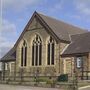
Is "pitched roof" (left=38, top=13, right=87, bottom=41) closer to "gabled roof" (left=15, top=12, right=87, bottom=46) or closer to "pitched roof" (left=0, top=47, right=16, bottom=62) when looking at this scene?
"gabled roof" (left=15, top=12, right=87, bottom=46)

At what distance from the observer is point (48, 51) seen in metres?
56.5

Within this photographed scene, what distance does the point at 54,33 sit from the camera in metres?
54.9

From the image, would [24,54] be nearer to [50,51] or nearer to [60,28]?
[50,51]

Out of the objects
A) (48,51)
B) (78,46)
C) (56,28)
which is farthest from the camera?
(56,28)

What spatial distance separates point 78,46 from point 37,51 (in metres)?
8.55

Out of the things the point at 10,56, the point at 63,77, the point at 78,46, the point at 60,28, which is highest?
the point at 60,28

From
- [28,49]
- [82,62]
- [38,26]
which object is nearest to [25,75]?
[28,49]

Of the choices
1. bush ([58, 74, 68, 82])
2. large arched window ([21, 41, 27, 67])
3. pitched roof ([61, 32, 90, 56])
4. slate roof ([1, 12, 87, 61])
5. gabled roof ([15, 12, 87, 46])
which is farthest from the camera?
large arched window ([21, 41, 27, 67])

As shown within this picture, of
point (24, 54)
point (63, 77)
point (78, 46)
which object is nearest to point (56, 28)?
point (78, 46)

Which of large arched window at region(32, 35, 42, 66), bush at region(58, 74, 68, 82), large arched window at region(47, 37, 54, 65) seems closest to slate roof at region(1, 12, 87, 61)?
large arched window at region(47, 37, 54, 65)

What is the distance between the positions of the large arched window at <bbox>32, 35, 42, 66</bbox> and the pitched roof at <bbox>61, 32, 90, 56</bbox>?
5561 millimetres

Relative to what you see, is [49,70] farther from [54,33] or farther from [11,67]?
[11,67]

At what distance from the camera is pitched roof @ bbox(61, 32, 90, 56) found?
51325mm

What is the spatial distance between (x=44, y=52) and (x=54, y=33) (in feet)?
13.9
